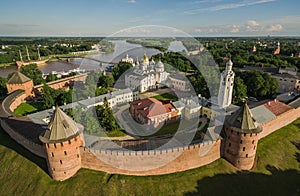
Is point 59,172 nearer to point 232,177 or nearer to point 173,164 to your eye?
point 173,164

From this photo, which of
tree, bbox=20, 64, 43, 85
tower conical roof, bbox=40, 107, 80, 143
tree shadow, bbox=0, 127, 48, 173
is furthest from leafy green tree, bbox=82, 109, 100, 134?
tree, bbox=20, 64, 43, 85

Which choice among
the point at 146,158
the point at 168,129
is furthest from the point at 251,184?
the point at 168,129

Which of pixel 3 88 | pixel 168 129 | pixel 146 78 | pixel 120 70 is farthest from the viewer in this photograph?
pixel 120 70

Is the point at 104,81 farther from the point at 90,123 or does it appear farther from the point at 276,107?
the point at 276,107

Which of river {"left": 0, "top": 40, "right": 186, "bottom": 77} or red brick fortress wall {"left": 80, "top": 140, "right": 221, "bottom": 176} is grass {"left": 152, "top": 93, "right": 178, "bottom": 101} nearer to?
red brick fortress wall {"left": 80, "top": 140, "right": 221, "bottom": 176}

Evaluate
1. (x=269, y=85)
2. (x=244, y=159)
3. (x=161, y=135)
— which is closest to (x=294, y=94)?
(x=269, y=85)

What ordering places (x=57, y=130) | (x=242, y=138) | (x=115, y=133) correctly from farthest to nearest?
1. (x=115, y=133)
2. (x=242, y=138)
3. (x=57, y=130)
